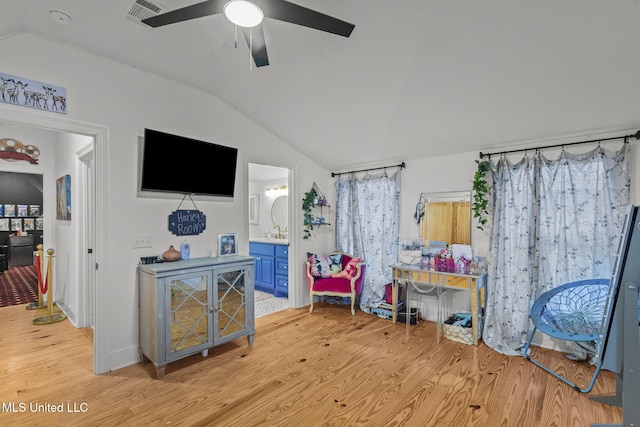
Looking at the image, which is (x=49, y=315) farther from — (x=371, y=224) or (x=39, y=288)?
(x=371, y=224)

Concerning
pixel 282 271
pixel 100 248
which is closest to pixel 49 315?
pixel 100 248

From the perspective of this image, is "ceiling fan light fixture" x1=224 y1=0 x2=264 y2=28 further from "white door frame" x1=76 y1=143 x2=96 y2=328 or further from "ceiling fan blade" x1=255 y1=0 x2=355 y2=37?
"white door frame" x1=76 y1=143 x2=96 y2=328

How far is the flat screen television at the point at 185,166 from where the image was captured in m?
2.75

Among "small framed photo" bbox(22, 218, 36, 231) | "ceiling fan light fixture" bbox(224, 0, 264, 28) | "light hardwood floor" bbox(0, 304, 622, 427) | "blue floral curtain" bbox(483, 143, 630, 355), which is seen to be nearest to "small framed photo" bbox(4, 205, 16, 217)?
"small framed photo" bbox(22, 218, 36, 231)

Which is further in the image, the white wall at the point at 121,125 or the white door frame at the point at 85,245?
the white door frame at the point at 85,245

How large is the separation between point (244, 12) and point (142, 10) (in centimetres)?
104

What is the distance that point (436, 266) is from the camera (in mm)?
3502

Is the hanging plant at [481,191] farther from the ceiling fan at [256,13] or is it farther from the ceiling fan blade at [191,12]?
the ceiling fan blade at [191,12]

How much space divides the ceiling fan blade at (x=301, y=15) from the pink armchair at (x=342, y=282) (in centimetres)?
305

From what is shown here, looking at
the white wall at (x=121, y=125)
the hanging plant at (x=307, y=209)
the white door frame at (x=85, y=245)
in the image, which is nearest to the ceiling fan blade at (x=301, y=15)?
the white wall at (x=121, y=125)

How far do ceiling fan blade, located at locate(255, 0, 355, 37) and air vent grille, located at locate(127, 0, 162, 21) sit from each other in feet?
3.41

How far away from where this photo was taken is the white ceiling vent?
2004 millimetres

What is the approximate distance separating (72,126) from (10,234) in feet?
22.4

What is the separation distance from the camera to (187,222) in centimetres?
308
